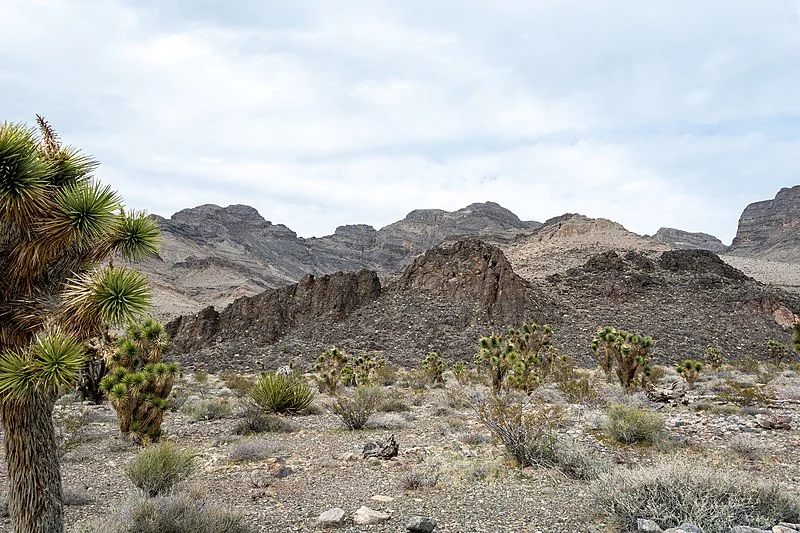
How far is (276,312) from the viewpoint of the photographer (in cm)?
4753

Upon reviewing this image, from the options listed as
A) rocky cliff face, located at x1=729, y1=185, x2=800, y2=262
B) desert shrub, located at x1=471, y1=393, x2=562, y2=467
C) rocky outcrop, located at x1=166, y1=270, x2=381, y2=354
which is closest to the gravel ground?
desert shrub, located at x1=471, y1=393, x2=562, y2=467

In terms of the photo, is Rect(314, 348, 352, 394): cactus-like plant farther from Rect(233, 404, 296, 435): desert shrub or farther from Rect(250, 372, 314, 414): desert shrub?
Rect(233, 404, 296, 435): desert shrub

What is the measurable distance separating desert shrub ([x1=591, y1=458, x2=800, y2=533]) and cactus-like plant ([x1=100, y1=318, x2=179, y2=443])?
9.11 meters

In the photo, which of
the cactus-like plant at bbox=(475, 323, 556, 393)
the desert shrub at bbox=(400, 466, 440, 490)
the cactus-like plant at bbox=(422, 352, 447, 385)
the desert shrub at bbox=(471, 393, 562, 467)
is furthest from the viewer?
the cactus-like plant at bbox=(422, 352, 447, 385)

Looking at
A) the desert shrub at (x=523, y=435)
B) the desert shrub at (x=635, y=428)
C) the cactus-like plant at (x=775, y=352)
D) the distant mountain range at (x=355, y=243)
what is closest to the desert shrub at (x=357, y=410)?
the desert shrub at (x=523, y=435)

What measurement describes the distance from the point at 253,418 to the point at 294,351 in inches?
1134

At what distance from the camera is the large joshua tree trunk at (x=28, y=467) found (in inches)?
184

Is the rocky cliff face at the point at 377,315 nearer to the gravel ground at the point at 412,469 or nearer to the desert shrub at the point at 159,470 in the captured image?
the gravel ground at the point at 412,469

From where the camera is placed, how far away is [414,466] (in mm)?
8391

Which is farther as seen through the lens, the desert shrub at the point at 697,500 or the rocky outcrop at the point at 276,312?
the rocky outcrop at the point at 276,312

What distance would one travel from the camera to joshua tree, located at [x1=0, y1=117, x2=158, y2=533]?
14.7 ft

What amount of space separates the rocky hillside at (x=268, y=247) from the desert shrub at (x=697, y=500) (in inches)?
3400

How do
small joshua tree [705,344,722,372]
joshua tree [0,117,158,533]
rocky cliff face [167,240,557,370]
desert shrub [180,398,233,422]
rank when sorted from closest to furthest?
joshua tree [0,117,158,533] < desert shrub [180,398,233,422] < small joshua tree [705,344,722,372] < rocky cliff face [167,240,557,370]


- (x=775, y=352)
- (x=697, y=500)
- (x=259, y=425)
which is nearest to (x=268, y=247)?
(x=775, y=352)
